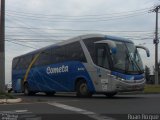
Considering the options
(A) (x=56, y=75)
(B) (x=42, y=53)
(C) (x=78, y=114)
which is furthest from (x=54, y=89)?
(C) (x=78, y=114)

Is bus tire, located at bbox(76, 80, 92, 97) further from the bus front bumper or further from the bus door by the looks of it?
the bus front bumper

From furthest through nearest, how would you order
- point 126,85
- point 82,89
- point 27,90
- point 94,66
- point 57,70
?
point 27,90, point 57,70, point 82,89, point 94,66, point 126,85

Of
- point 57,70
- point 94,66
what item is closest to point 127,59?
point 94,66

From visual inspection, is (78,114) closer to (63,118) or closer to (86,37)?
(63,118)

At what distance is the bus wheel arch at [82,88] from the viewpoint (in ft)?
86.3

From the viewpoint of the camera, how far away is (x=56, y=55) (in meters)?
30.2

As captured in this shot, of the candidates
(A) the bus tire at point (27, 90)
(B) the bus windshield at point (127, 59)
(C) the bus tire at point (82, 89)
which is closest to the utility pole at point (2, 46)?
(C) the bus tire at point (82, 89)

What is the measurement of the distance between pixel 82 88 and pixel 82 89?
0.06m

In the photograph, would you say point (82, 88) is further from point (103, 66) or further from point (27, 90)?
point (27, 90)

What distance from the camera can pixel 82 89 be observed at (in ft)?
87.7

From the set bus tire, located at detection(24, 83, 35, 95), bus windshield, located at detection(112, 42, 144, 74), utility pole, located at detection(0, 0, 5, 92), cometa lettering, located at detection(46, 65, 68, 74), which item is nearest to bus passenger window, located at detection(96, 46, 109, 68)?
bus windshield, located at detection(112, 42, 144, 74)

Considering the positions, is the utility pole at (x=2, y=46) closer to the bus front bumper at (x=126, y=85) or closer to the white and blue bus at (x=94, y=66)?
the white and blue bus at (x=94, y=66)

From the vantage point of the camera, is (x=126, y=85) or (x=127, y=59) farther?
(x=127, y=59)

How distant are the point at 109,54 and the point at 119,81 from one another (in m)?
1.50
